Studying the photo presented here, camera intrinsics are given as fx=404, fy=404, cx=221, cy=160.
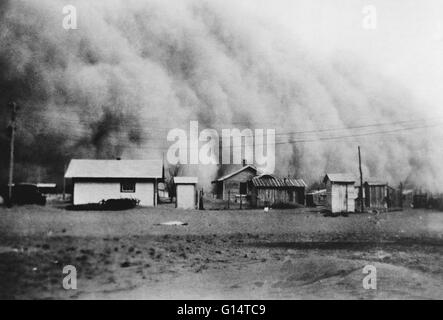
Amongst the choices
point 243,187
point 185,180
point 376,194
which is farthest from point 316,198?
point 185,180

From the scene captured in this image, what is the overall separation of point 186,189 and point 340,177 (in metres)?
6.61

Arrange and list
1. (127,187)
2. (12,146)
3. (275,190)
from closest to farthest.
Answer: (12,146) → (127,187) → (275,190)

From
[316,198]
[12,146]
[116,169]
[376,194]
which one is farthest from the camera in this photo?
[376,194]

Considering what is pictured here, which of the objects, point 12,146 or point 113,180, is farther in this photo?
point 113,180

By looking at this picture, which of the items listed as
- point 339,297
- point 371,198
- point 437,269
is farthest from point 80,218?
point 371,198

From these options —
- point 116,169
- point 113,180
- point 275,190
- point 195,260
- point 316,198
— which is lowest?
point 195,260

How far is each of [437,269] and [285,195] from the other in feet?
41.4

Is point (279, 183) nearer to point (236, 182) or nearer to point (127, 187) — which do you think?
point (236, 182)

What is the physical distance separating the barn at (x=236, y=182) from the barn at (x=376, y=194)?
5.96m

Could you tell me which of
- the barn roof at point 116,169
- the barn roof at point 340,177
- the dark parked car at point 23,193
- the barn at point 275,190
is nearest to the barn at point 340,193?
the barn roof at point 340,177

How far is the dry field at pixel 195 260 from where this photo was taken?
24.1ft

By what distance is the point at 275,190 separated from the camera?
21203 millimetres

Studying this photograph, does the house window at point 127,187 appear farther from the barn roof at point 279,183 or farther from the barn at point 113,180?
the barn roof at point 279,183

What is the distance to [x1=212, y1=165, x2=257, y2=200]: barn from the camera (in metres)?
21.2
